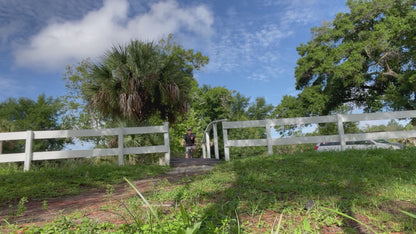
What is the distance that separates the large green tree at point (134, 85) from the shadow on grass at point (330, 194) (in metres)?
6.65

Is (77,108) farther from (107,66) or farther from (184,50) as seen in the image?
(107,66)

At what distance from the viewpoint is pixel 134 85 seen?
31.9 feet

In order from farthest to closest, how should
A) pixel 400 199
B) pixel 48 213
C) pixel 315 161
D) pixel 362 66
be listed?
pixel 362 66
pixel 315 161
pixel 48 213
pixel 400 199

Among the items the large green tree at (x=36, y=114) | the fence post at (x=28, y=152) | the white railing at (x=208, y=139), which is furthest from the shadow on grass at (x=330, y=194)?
the large green tree at (x=36, y=114)

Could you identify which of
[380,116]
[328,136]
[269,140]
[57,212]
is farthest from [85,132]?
[380,116]

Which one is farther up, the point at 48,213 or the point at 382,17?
the point at 382,17

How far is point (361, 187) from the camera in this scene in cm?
308

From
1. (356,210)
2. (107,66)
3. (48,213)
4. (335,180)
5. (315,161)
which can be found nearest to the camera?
(356,210)

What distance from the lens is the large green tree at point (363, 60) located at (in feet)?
53.3

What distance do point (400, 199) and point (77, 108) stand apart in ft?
78.8

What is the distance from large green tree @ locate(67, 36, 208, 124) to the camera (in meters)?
9.55

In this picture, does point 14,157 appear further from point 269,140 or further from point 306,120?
point 306,120

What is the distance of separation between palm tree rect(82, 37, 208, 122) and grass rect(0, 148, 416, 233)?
5.51 m

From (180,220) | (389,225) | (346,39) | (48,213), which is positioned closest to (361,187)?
(389,225)
